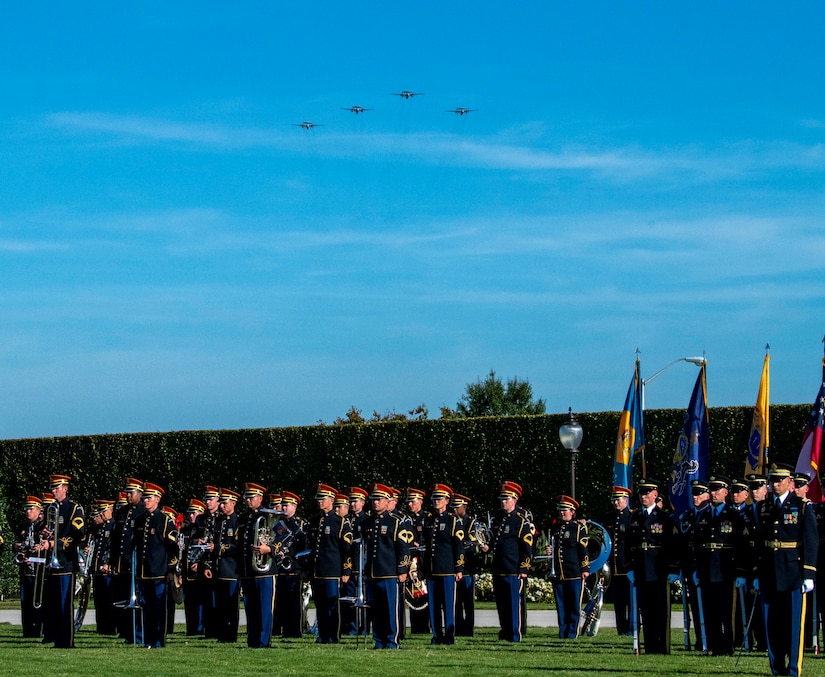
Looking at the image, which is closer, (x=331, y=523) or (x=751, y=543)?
(x=751, y=543)

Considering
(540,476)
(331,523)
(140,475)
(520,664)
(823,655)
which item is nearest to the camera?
(520,664)

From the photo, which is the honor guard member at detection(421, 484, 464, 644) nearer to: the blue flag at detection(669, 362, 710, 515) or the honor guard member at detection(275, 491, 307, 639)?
the honor guard member at detection(275, 491, 307, 639)

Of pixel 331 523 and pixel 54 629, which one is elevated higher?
pixel 331 523

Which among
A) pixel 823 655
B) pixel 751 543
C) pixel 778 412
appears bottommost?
pixel 823 655

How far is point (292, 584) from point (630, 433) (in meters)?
9.69

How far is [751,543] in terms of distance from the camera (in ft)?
48.0

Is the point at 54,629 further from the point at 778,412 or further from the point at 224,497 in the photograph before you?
the point at 778,412

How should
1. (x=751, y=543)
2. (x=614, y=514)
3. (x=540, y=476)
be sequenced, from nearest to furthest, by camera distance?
(x=751, y=543) < (x=614, y=514) < (x=540, y=476)

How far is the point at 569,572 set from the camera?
792 inches

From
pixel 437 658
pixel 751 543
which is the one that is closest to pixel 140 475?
pixel 437 658

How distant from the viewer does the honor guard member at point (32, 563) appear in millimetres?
19500

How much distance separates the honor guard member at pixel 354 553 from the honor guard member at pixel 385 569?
0.78ft

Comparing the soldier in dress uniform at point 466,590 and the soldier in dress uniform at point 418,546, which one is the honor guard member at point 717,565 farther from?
the soldier in dress uniform at point 418,546

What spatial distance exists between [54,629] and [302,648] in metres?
3.63
